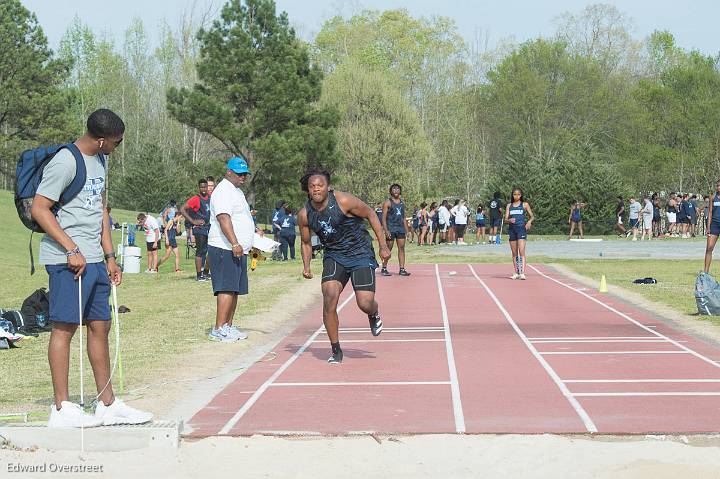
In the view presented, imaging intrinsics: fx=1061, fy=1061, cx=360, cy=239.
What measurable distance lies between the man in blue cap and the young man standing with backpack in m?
4.37

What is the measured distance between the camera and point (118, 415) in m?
6.84

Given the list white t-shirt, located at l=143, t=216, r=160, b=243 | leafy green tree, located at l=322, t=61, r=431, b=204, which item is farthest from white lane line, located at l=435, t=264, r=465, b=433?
leafy green tree, located at l=322, t=61, r=431, b=204

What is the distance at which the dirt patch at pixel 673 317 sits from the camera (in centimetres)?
1228

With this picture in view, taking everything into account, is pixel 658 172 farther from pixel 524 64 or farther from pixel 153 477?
pixel 153 477

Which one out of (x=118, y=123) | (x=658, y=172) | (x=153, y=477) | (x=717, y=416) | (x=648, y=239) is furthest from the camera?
(x=658, y=172)

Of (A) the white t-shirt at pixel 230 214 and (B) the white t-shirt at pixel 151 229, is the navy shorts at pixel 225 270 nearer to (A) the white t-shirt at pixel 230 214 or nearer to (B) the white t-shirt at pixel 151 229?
(A) the white t-shirt at pixel 230 214

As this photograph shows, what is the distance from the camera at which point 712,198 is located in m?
18.1

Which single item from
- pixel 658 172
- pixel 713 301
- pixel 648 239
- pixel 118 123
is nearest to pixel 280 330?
pixel 713 301

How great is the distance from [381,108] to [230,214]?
5152 cm

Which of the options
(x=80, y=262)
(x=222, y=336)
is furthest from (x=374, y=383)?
(x=222, y=336)

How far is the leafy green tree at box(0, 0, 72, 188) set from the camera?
52.7 m

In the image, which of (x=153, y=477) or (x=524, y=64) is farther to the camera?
(x=524, y=64)

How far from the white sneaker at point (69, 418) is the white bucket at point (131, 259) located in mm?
18065

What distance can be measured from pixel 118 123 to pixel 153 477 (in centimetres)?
228
